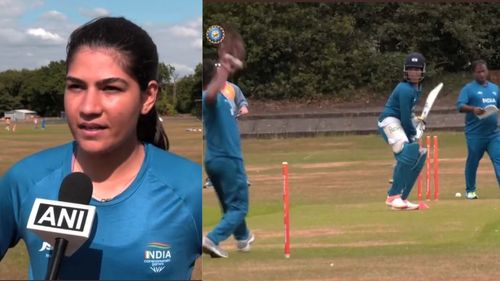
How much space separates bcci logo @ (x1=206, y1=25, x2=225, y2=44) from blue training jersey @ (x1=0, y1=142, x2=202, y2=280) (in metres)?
0.72

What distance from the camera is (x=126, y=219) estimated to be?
1.54 metres

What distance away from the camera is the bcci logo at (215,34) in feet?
7.48

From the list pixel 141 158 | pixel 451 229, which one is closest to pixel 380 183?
pixel 451 229

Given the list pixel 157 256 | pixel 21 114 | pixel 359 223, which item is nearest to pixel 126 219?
pixel 157 256

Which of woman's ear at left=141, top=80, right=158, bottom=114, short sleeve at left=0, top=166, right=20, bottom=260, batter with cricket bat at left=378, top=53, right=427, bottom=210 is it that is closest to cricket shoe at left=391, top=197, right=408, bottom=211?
batter with cricket bat at left=378, top=53, right=427, bottom=210

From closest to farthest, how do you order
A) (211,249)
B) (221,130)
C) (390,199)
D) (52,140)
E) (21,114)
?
(52,140), (21,114), (221,130), (211,249), (390,199)

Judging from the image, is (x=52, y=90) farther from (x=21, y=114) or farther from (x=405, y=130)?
(x=405, y=130)

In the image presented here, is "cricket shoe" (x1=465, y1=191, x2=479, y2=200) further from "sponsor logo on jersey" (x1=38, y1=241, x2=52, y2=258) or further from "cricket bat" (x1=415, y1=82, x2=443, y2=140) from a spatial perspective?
"sponsor logo on jersey" (x1=38, y1=241, x2=52, y2=258)

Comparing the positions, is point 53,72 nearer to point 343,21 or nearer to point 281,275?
point 343,21

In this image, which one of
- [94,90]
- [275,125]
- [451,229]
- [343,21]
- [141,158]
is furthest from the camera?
[451,229]

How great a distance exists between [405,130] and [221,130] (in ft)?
3.13

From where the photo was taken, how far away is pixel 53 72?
5.73 feet

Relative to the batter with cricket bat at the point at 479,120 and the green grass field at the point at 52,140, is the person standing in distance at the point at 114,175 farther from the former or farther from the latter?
the batter with cricket bat at the point at 479,120

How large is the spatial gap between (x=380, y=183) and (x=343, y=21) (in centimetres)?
82
